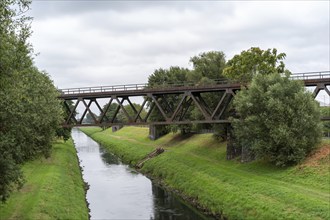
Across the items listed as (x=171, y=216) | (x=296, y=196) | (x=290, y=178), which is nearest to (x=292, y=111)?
(x=290, y=178)

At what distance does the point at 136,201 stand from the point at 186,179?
741 centimetres

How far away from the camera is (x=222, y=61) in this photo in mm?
74000

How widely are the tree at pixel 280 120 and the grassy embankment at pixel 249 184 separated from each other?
5.46 ft

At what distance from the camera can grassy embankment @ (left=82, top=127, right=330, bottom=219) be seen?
30344 millimetres

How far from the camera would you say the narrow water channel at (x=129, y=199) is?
121 feet

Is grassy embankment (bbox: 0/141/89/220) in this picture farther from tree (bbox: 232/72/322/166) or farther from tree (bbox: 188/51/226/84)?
tree (bbox: 188/51/226/84)

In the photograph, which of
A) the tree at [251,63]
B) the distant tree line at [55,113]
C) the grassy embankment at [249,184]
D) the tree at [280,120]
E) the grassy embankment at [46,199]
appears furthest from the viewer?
the tree at [251,63]

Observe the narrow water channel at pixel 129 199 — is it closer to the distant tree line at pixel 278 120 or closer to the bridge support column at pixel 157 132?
the distant tree line at pixel 278 120

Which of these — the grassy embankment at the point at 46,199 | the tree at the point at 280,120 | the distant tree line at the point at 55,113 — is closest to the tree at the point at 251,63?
the distant tree line at the point at 55,113

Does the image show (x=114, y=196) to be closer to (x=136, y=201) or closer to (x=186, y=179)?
(x=136, y=201)

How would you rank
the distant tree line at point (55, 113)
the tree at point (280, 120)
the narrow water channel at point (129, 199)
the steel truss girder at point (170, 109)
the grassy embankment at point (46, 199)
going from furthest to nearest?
the steel truss girder at point (170, 109) < the tree at point (280, 120) < the narrow water channel at point (129, 199) < the grassy embankment at point (46, 199) < the distant tree line at point (55, 113)

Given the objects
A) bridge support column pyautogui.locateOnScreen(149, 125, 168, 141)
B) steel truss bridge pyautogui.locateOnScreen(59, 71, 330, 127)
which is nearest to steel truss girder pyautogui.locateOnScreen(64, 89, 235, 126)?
steel truss bridge pyautogui.locateOnScreen(59, 71, 330, 127)

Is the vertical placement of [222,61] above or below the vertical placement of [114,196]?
above

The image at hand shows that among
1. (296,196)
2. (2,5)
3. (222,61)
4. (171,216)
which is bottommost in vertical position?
(171,216)
